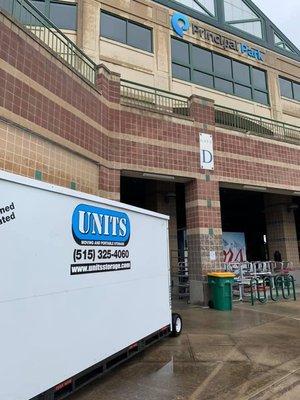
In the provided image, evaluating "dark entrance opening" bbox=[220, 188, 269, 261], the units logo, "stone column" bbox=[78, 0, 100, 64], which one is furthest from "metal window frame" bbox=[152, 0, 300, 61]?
the units logo

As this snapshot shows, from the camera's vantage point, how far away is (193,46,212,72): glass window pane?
1961cm

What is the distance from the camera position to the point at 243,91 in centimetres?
2102

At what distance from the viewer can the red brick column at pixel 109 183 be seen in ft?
37.4

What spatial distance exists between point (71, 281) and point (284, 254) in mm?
17473

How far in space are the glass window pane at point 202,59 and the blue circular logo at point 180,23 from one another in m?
1.17

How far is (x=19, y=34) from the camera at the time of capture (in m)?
8.39

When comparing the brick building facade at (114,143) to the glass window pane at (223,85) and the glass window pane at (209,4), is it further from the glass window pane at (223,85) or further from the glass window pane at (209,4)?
the glass window pane at (209,4)

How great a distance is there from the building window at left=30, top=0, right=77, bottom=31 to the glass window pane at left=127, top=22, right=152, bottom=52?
9.12ft

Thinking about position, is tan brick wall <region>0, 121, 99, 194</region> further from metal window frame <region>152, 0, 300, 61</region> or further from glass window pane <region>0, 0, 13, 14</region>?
metal window frame <region>152, 0, 300, 61</region>

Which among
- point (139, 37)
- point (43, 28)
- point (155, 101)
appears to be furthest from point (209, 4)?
point (43, 28)

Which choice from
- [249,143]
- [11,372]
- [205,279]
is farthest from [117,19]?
[11,372]

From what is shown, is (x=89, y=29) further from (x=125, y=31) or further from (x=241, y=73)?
(x=241, y=73)

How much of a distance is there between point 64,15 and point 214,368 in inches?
650

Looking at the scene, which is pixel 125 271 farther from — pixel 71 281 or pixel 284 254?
pixel 284 254
